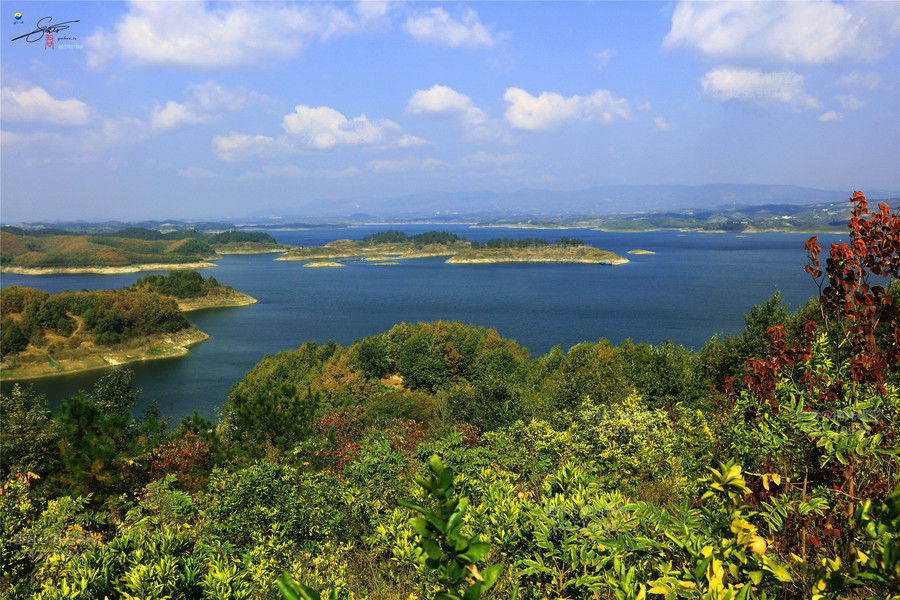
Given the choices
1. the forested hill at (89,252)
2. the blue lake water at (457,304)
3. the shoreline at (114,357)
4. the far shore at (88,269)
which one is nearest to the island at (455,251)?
the blue lake water at (457,304)

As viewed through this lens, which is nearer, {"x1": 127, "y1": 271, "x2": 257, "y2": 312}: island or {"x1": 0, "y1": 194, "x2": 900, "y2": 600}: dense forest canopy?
{"x1": 0, "y1": 194, "x2": 900, "y2": 600}: dense forest canopy

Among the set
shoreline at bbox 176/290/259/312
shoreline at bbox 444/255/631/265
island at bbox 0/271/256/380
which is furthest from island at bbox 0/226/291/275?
island at bbox 0/271/256/380

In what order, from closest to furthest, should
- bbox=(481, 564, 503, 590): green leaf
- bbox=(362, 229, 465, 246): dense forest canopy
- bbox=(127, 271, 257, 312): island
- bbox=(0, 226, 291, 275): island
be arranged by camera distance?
bbox=(481, 564, 503, 590): green leaf → bbox=(127, 271, 257, 312): island → bbox=(0, 226, 291, 275): island → bbox=(362, 229, 465, 246): dense forest canopy

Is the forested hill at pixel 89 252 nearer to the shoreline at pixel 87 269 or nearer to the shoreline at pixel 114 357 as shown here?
the shoreline at pixel 87 269

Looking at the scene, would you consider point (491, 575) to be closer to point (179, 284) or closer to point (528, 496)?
point (528, 496)

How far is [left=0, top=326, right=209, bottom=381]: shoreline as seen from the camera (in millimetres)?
40594

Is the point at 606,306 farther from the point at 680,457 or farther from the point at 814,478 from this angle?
the point at 814,478

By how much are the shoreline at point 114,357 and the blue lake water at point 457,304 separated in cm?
143

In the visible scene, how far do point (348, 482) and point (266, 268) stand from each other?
110 metres

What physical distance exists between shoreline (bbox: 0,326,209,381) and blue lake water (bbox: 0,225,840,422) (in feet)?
4.69

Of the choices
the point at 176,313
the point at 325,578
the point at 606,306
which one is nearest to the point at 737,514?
the point at 325,578

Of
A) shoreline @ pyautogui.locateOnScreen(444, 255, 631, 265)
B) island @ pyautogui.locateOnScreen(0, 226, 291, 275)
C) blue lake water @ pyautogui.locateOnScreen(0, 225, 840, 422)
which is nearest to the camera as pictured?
blue lake water @ pyautogui.locateOnScreen(0, 225, 840, 422)

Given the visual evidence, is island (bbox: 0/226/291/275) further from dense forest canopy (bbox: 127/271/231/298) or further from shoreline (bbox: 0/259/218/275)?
dense forest canopy (bbox: 127/271/231/298)

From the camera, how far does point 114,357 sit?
4453 cm
